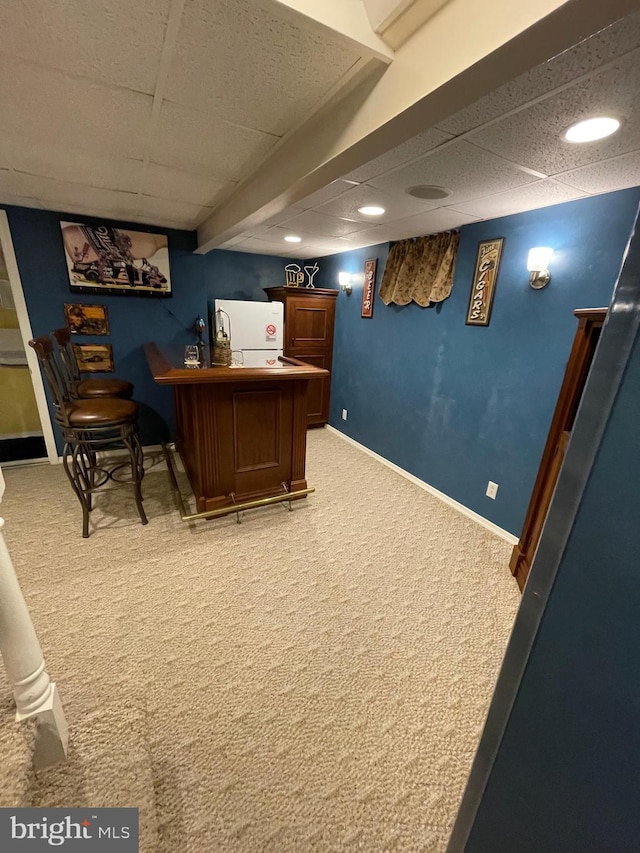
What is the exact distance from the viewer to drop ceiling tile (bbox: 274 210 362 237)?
2396 mm

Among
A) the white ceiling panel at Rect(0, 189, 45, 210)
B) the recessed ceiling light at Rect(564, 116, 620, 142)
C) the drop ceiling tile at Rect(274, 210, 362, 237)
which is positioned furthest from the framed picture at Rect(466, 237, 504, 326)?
the white ceiling panel at Rect(0, 189, 45, 210)

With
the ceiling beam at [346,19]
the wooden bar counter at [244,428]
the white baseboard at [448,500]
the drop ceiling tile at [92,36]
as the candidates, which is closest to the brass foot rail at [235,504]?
the wooden bar counter at [244,428]

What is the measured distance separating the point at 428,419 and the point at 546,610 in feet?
8.26

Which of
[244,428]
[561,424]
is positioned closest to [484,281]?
[561,424]

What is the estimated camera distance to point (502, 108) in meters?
1.05

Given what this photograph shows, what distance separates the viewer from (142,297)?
130 inches

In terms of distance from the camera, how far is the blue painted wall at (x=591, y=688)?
49 cm

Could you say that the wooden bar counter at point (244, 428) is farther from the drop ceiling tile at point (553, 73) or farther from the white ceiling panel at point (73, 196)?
the drop ceiling tile at point (553, 73)

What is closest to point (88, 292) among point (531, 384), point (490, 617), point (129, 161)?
point (129, 161)

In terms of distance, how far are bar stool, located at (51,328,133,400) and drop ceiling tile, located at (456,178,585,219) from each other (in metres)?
2.91

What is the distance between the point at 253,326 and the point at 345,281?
1210mm

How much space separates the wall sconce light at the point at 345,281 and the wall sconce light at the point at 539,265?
2122 mm

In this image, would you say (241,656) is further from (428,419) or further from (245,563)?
(428,419)

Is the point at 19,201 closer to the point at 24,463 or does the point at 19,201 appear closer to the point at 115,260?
the point at 115,260
